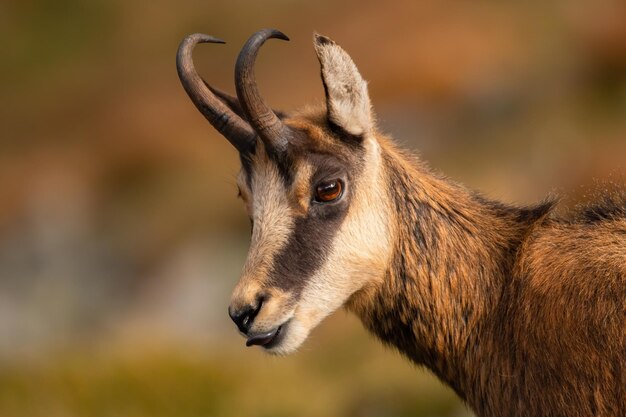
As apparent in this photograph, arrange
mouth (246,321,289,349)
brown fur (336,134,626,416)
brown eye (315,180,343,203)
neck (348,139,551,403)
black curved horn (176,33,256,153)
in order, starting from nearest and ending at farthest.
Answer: brown fur (336,134,626,416), mouth (246,321,289,349), brown eye (315,180,343,203), neck (348,139,551,403), black curved horn (176,33,256,153)

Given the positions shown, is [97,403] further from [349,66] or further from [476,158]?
[476,158]

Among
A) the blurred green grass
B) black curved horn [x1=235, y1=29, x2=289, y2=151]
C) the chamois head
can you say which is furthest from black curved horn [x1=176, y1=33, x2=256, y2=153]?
the blurred green grass

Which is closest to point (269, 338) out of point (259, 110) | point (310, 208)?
point (310, 208)

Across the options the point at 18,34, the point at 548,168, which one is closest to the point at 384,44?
the point at 548,168

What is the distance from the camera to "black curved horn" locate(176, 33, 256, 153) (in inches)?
385

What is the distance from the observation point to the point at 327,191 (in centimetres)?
921

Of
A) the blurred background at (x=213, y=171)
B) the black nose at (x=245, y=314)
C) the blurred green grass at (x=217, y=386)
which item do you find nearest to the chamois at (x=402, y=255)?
the black nose at (x=245, y=314)

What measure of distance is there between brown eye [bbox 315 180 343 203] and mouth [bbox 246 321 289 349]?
3.50 ft

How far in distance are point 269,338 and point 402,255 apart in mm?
Result: 1371

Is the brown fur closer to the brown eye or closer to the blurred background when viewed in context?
the brown eye

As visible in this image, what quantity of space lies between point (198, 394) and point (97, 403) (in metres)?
1.53

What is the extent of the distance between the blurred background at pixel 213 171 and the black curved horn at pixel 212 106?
264 inches

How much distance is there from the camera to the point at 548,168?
25.9 m

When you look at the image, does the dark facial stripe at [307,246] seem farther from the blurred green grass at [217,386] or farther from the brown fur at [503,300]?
the blurred green grass at [217,386]
